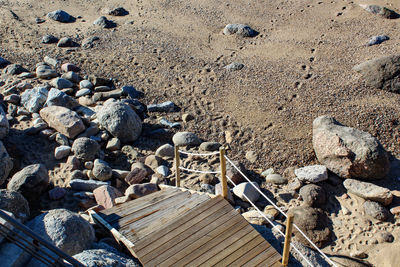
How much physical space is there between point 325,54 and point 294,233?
7.49 m

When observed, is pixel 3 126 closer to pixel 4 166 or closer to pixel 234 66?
pixel 4 166

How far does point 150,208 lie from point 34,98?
6426mm

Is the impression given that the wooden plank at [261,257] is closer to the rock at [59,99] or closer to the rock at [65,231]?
the rock at [65,231]

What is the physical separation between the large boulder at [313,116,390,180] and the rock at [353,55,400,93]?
2834 millimetres

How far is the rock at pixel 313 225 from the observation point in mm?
8109

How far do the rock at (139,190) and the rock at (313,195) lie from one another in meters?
3.35

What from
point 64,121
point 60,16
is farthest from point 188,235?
point 60,16

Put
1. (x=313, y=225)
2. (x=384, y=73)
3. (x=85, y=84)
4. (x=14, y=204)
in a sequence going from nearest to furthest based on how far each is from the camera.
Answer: (x=14, y=204) → (x=313, y=225) → (x=384, y=73) → (x=85, y=84)

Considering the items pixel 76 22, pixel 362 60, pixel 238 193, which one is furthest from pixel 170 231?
pixel 76 22

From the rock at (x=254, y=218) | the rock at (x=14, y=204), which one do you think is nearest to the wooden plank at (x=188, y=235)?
the rock at (x=254, y=218)

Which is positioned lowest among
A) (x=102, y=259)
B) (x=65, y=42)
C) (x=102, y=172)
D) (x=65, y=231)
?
(x=102, y=172)

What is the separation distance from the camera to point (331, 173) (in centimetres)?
948

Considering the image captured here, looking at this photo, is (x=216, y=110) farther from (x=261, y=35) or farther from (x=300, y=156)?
(x=261, y=35)

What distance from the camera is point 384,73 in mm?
11586
